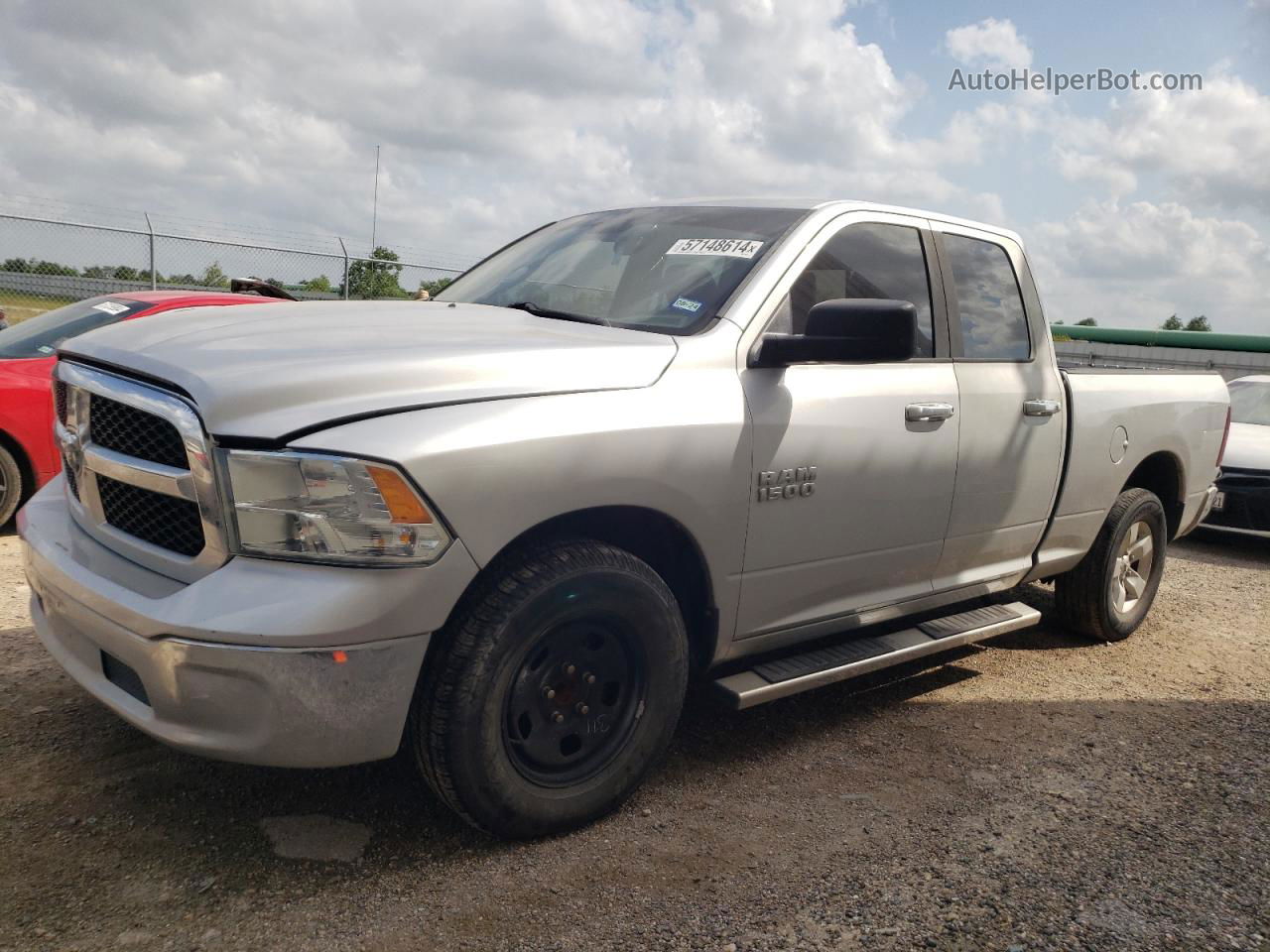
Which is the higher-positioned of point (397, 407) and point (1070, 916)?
point (397, 407)

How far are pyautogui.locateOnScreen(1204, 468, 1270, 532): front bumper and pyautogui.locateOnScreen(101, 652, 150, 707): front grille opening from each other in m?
8.09

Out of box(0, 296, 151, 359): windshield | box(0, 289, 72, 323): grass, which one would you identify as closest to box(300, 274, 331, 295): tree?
box(0, 289, 72, 323): grass

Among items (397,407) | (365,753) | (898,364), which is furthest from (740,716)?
(397,407)

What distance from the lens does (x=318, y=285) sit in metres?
15.1

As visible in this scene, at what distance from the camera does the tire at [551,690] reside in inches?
102

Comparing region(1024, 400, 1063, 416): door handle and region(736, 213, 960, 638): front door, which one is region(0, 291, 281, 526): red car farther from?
region(1024, 400, 1063, 416): door handle

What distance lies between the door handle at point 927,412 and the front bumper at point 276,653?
1.82 m

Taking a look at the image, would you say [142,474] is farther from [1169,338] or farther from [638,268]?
[1169,338]

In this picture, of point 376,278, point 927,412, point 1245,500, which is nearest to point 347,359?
point 927,412

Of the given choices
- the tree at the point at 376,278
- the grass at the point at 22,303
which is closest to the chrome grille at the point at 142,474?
the grass at the point at 22,303

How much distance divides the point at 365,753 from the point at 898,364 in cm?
227

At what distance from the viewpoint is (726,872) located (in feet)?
9.26

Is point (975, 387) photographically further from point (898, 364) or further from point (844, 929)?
point (844, 929)

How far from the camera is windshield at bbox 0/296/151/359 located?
6.30 meters
